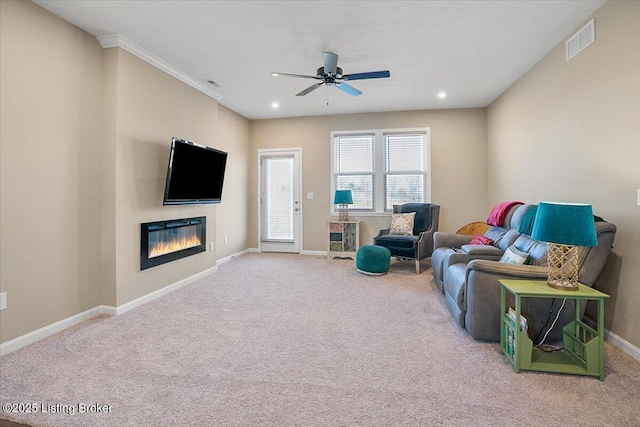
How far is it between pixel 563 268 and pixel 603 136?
4.29 ft

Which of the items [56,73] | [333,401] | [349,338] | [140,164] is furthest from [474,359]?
[56,73]

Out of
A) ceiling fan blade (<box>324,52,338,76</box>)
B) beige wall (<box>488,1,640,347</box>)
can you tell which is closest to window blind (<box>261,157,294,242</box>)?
ceiling fan blade (<box>324,52,338,76</box>)

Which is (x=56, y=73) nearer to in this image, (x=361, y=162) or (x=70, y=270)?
(x=70, y=270)

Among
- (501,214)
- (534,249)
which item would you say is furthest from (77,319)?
(501,214)

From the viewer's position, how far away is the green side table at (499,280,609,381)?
195 centimetres

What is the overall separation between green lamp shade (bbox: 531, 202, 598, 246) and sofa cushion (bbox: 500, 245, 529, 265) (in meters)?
0.76

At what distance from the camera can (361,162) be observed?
6027 mm

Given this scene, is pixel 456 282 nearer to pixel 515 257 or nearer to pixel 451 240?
pixel 515 257

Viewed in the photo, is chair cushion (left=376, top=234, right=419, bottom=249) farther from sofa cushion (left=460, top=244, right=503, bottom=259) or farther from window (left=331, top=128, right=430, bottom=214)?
sofa cushion (left=460, top=244, right=503, bottom=259)

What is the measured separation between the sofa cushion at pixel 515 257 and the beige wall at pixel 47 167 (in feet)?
13.0

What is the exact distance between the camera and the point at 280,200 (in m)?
6.39

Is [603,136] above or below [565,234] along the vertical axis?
above

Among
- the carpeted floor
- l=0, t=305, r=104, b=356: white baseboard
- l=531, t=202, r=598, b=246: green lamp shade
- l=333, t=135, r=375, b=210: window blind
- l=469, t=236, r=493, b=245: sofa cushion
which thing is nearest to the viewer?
the carpeted floor

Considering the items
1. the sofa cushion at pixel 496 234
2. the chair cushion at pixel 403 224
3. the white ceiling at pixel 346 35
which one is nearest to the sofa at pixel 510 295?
the sofa cushion at pixel 496 234
